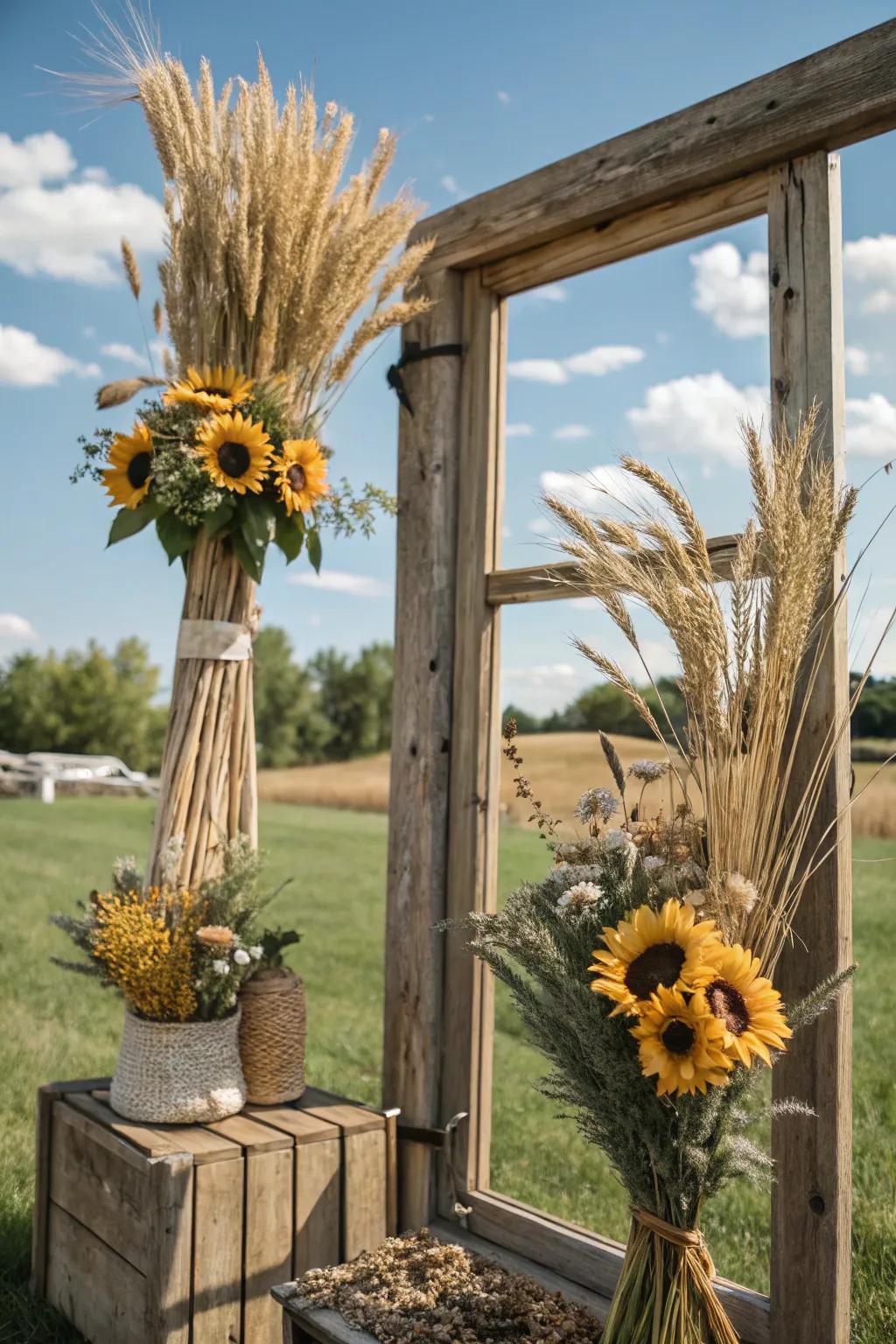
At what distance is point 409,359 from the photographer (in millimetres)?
2258

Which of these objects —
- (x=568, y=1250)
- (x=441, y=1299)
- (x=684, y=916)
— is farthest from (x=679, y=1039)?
(x=568, y=1250)

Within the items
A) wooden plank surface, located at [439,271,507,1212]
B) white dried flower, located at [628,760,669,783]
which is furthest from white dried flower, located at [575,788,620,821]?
wooden plank surface, located at [439,271,507,1212]

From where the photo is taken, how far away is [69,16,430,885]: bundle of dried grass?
2.01m

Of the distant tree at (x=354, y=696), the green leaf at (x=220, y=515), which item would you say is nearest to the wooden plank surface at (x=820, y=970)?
the green leaf at (x=220, y=515)

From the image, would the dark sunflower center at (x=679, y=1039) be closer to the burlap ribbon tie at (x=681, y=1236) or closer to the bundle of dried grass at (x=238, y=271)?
the burlap ribbon tie at (x=681, y=1236)

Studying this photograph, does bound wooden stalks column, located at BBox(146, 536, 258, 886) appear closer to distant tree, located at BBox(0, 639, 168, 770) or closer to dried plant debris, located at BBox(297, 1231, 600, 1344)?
dried plant debris, located at BBox(297, 1231, 600, 1344)

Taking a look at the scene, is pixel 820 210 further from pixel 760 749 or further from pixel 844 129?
pixel 760 749

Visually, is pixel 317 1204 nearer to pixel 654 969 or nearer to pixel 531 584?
pixel 654 969

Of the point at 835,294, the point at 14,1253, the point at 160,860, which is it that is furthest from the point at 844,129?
the point at 14,1253

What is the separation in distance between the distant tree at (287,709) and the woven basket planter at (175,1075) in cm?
2160

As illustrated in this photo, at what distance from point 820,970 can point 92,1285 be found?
1369mm

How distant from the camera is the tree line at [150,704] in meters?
23.2

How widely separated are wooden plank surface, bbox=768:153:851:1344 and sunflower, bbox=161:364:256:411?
0.98m

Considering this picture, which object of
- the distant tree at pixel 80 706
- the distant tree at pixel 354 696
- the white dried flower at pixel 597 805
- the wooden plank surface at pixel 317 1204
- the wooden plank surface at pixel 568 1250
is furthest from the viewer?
the distant tree at pixel 354 696
